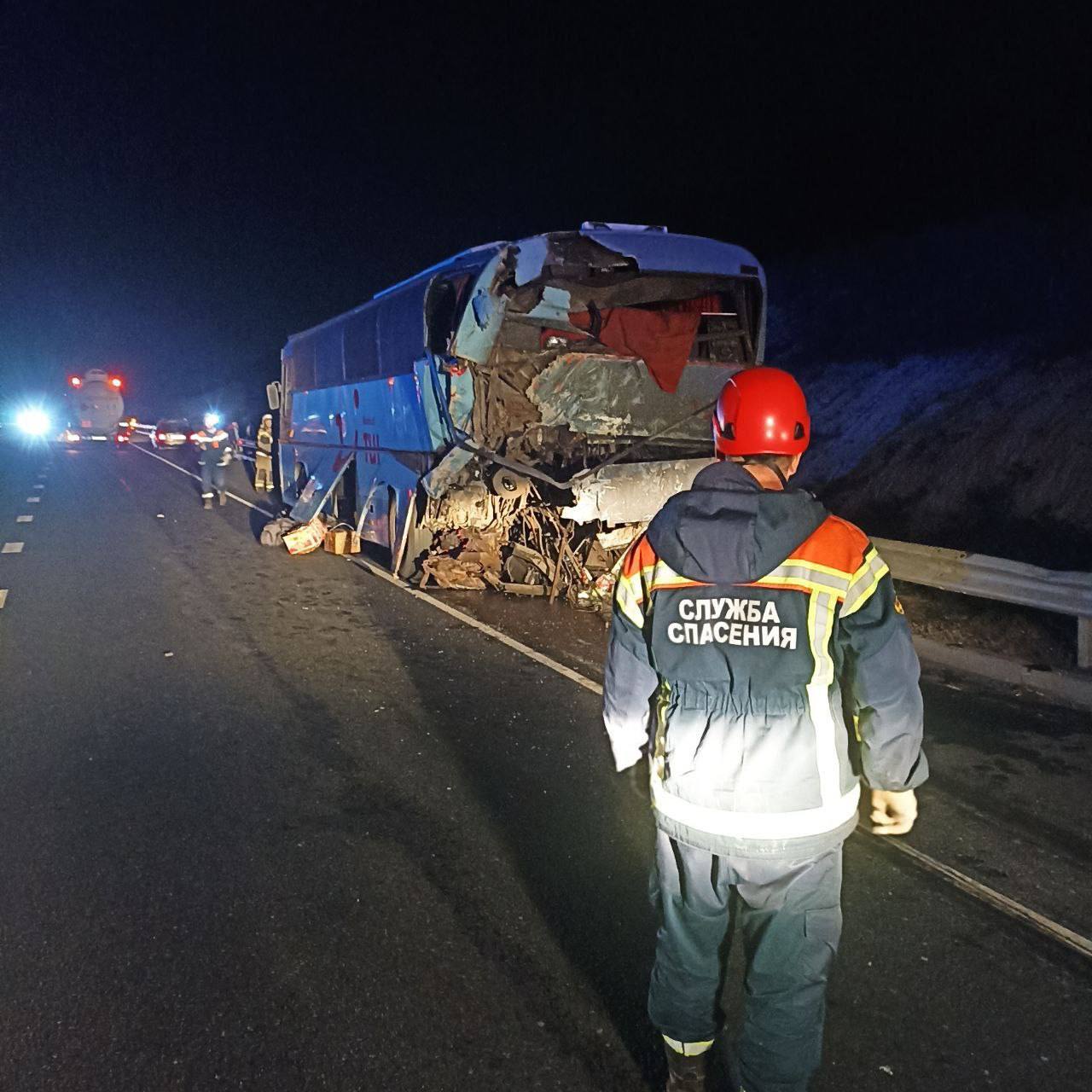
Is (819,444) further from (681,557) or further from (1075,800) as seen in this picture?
(681,557)

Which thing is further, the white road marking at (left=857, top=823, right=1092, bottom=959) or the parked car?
the parked car

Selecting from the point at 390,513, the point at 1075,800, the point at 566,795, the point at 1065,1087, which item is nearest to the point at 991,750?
the point at 1075,800

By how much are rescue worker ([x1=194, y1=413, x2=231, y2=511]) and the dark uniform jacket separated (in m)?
16.5

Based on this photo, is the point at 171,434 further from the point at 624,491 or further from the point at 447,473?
the point at 624,491

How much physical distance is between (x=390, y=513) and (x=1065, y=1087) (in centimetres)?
935

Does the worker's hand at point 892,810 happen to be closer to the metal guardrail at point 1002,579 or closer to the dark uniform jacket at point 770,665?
the dark uniform jacket at point 770,665

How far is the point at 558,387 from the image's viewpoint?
30.1 feet

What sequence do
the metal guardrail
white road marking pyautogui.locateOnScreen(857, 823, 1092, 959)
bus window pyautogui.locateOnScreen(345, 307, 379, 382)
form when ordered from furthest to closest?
bus window pyautogui.locateOnScreen(345, 307, 379, 382), the metal guardrail, white road marking pyautogui.locateOnScreen(857, 823, 1092, 959)

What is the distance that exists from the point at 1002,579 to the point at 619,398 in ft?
12.9

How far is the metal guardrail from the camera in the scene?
665 centimetres

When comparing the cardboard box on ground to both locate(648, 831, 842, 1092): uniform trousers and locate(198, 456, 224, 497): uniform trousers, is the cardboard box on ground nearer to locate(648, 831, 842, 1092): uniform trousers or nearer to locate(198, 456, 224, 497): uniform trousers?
locate(198, 456, 224, 497): uniform trousers

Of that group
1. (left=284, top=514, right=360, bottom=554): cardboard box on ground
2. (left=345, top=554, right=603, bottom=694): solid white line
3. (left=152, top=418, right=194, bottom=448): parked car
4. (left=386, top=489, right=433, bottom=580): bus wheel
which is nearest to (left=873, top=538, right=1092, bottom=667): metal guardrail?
(left=345, top=554, right=603, bottom=694): solid white line

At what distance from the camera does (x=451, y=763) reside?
5.22 meters

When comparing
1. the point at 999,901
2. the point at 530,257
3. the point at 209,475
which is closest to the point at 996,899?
the point at 999,901
